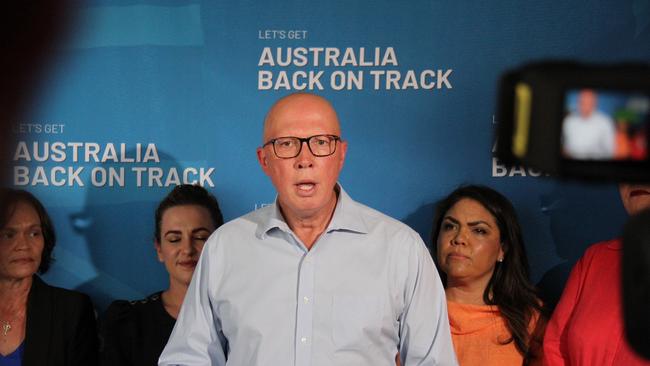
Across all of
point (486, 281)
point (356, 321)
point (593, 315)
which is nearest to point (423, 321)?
point (356, 321)

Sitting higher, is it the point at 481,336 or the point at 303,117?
the point at 303,117

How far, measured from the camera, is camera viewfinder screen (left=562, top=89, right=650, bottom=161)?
35.3 inches

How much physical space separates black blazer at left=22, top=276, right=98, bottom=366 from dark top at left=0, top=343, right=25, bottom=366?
2 cm

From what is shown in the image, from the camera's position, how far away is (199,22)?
369cm

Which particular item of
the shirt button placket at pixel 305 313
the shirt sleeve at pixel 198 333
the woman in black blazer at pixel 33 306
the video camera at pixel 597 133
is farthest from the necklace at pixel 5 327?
the video camera at pixel 597 133

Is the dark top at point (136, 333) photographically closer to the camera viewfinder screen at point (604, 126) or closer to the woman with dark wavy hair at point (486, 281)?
the woman with dark wavy hair at point (486, 281)

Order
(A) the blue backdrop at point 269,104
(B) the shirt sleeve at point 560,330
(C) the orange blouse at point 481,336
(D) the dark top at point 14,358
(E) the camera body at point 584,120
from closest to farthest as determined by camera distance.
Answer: (E) the camera body at point 584,120, (B) the shirt sleeve at point 560,330, (C) the orange blouse at point 481,336, (D) the dark top at point 14,358, (A) the blue backdrop at point 269,104

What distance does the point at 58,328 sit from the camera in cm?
341

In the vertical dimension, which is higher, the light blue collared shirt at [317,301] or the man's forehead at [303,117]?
the man's forehead at [303,117]

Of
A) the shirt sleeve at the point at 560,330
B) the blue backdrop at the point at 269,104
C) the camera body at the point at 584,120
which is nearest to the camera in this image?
the camera body at the point at 584,120

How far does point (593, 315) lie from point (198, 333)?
1268 mm

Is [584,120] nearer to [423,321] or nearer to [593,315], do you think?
[423,321]

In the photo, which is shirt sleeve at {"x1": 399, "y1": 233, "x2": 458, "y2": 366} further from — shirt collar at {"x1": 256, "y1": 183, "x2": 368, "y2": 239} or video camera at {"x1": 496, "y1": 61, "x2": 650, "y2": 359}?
video camera at {"x1": 496, "y1": 61, "x2": 650, "y2": 359}

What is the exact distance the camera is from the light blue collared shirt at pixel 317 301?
8.06ft
